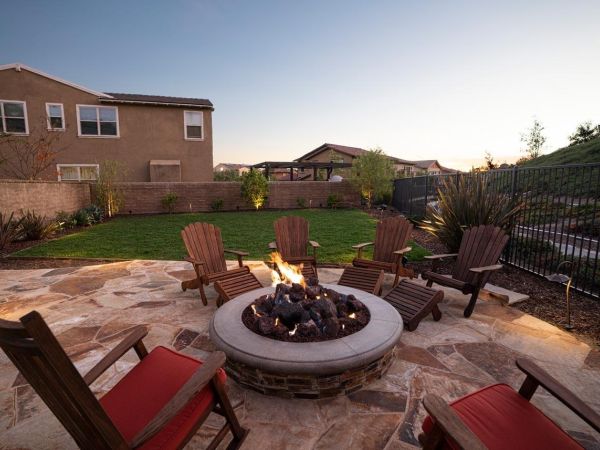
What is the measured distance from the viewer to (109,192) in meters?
13.0

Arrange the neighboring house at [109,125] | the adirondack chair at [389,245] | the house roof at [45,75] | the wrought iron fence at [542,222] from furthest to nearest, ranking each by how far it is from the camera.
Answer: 1. the neighboring house at [109,125]
2. the house roof at [45,75]
3. the wrought iron fence at [542,222]
4. the adirondack chair at [389,245]

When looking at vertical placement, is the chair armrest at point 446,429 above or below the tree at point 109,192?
below

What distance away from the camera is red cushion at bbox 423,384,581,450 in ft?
4.94

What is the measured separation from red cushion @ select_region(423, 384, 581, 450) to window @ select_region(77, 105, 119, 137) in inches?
748

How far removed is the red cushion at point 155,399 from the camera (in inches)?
61.9

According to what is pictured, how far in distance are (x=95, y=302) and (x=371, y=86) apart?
45.9ft

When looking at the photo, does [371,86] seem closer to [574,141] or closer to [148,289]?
[148,289]

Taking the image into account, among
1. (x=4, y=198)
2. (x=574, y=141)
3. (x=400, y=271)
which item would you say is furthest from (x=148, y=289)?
(x=574, y=141)

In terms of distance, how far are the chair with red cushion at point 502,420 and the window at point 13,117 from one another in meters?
20.5

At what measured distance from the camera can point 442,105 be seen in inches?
519

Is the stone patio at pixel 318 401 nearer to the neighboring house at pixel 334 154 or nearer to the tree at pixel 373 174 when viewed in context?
the tree at pixel 373 174

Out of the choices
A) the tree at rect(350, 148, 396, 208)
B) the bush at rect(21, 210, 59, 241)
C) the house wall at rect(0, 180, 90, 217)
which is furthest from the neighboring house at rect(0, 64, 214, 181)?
the tree at rect(350, 148, 396, 208)

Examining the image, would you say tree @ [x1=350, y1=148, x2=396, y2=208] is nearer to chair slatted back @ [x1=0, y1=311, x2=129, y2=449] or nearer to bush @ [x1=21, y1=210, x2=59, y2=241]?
bush @ [x1=21, y1=210, x2=59, y2=241]

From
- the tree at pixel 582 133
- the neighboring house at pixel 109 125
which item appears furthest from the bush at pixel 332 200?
the tree at pixel 582 133
